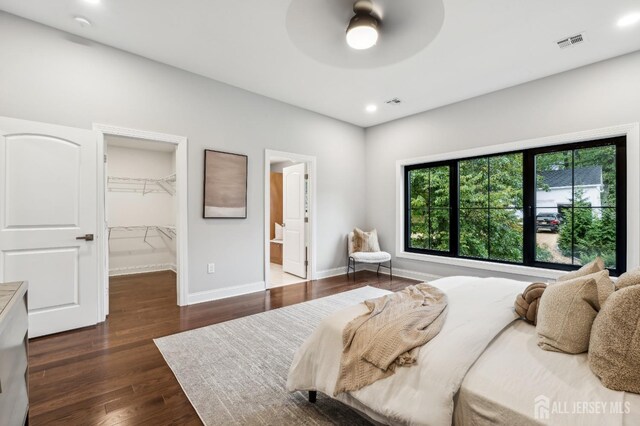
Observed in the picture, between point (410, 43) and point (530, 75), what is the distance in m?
2.03

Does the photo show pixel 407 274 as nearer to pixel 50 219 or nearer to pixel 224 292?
pixel 224 292

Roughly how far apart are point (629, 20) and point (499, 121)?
1535 millimetres

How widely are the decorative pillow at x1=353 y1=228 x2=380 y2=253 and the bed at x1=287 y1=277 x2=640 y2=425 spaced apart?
356 cm

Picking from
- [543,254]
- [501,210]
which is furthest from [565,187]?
[543,254]

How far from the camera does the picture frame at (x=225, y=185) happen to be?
12.4 ft

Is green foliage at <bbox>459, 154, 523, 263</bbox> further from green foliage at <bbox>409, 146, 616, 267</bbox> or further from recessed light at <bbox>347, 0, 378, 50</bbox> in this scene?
recessed light at <bbox>347, 0, 378, 50</bbox>

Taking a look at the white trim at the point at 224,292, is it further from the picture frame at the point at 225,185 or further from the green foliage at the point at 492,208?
the green foliage at the point at 492,208

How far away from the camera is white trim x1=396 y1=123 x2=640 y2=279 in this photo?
307 centimetres

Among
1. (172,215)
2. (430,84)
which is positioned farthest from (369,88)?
(172,215)

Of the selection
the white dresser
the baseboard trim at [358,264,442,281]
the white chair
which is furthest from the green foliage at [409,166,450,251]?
the white dresser

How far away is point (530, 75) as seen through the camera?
3.61 m

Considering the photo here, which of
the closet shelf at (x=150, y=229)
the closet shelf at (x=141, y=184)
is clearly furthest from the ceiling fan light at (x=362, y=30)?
the closet shelf at (x=150, y=229)

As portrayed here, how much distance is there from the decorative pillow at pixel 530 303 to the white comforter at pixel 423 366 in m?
0.06

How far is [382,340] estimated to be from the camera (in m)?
1.45
